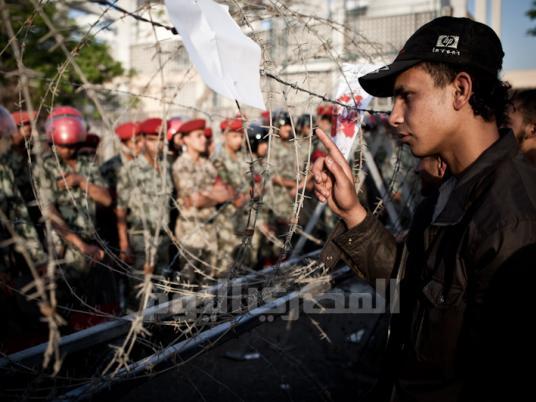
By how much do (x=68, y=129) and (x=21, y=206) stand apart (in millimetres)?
985

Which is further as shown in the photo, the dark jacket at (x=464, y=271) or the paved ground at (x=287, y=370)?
the paved ground at (x=287, y=370)

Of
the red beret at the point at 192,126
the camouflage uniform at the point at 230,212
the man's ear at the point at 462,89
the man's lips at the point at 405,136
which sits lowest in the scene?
the camouflage uniform at the point at 230,212

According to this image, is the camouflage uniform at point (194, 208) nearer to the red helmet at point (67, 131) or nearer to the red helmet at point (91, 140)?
the red helmet at point (91, 140)

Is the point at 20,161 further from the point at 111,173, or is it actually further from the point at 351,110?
the point at 351,110

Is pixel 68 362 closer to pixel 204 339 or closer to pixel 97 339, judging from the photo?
pixel 97 339

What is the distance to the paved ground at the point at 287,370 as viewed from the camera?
138 inches

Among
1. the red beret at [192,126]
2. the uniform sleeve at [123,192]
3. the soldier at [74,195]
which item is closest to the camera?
the soldier at [74,195]

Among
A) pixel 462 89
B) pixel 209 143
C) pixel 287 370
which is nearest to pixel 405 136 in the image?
pixel 462 89

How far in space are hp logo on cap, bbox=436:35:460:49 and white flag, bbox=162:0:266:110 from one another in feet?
1.93

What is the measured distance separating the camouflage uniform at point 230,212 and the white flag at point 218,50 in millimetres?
3812

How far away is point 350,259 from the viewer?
2.00m

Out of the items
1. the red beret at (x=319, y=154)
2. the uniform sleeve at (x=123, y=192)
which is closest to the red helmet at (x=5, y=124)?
the uniform sleeve at (x=123, y=192)

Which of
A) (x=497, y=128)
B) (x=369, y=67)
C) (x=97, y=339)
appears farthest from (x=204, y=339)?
(x=369, y=67)

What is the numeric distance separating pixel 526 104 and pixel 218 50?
7.36ft
